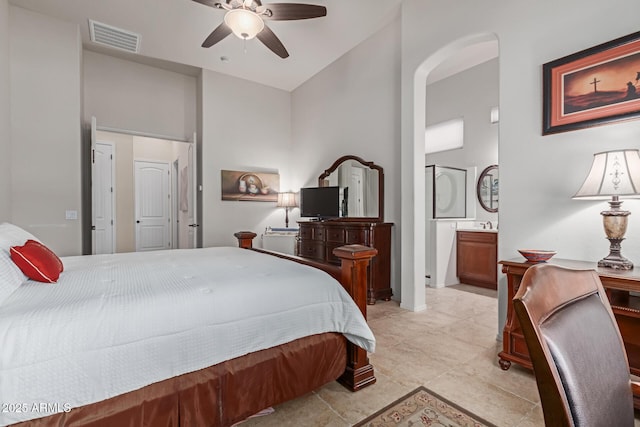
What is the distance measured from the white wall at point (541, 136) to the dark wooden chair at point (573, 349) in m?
1.72

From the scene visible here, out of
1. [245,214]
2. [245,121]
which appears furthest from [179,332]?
[245,121]

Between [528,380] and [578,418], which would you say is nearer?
[578,418]

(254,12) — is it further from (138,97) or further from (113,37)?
(138,97)

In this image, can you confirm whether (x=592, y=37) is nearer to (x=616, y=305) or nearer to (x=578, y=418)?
(x=616, y=305)

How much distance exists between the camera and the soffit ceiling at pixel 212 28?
3430 millimetres

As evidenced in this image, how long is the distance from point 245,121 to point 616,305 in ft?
17.1

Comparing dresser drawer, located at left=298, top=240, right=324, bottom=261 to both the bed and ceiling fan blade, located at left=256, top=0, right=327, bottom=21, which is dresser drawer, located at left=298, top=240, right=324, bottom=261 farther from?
ceiling fan blade, located at left=256, top=0, right=327, bottom=21

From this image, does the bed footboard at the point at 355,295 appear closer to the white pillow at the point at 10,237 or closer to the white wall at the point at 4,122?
the white pillow at the point at 10,237

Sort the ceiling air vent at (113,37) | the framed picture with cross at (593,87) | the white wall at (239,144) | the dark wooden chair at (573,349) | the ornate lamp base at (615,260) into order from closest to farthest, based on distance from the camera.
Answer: the dark wooden chair at (573,349), the ornate lamp base at (615,260), the framed picture with cross at (593,87), the ceiling air vent at (113,37), the white wall at (239,144)

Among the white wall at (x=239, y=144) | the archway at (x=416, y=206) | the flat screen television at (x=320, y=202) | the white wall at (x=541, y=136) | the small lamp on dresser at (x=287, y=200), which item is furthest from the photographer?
the small lamp on dresser at (x=287, y=200)

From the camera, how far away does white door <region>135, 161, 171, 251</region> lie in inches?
252

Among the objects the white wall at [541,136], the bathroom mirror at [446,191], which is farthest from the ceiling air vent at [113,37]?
the bathroom mirror at [446,191]

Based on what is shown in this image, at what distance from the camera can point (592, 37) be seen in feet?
6.77

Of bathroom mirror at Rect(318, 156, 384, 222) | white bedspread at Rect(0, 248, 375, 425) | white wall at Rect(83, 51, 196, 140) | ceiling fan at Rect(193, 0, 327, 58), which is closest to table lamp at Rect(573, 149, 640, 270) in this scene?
white bedspread at Rect(0, 248, 375, 425)
